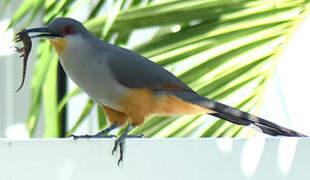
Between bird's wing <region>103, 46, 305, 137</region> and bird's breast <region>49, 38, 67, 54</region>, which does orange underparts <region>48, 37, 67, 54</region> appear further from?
bird's wing <region>103, 46, 305, 137</region>

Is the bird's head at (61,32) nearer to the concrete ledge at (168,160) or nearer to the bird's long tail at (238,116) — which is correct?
the bird's long tail at (238,116)

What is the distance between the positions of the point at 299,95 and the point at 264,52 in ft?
3.69

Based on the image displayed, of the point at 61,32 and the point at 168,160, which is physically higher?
the point at 61,32

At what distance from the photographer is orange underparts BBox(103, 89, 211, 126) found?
1565 millimetres

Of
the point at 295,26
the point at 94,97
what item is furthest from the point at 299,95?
the point at 94,97

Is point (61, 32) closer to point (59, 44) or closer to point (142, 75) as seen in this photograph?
point (59, 44)

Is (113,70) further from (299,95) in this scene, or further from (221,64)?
(299,95)

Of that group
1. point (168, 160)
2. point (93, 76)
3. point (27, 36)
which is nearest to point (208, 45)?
point (93, 76)

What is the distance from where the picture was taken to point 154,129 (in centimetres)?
178

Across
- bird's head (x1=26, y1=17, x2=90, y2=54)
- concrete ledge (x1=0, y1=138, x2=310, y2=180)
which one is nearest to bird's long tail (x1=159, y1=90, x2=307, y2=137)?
bird's head (x1=26, y1=17, x2=90, y2=54)

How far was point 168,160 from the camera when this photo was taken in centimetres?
112

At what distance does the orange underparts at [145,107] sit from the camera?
1.57 m

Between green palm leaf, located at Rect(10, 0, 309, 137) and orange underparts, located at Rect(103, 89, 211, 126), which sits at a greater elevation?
green palm leaf, located at Rect(10, 0, 309, 137)

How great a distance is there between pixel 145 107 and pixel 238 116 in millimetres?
191
